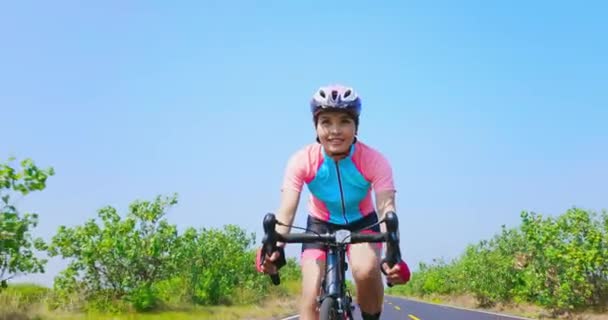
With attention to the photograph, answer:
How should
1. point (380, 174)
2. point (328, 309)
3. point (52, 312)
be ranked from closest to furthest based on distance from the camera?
point (328, 309), point (380, 174), point (52, 312)

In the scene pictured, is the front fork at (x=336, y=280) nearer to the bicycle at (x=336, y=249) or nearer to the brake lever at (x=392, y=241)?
the bicycle at (x=336, y=249)

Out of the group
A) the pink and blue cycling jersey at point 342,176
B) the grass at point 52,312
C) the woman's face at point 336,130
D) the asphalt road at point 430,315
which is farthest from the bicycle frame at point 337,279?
the asphalt road at point 430,315

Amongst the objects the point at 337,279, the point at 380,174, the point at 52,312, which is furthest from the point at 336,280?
the point at 52,312

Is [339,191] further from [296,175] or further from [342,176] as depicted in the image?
[296,175]

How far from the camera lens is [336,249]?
3.87m

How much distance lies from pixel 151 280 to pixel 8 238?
13.2m

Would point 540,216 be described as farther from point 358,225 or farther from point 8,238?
point 358,225

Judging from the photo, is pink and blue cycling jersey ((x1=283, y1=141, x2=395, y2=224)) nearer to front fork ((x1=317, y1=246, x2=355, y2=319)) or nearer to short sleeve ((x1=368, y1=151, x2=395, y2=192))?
short sleeve ((x1=368, y1=151, x2=395, y2=192))

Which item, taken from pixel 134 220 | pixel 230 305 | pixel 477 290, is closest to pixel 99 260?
pixel 134 220

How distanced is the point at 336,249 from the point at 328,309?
0.39 meters

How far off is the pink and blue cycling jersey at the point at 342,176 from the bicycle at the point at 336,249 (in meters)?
0.45

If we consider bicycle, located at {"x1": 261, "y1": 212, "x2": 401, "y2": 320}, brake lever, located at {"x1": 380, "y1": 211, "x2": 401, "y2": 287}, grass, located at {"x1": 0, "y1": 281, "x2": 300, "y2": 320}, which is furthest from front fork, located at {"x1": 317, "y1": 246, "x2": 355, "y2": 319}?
grass, located at {"x1": 0, "y1": 281, "x2": 300, "y2": 320}

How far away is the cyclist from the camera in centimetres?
394

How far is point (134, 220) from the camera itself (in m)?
22.3
